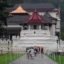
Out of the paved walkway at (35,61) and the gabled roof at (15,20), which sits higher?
the gabled roof at (15,20)

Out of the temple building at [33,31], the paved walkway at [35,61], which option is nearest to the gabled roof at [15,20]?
the temple building at [33,31]

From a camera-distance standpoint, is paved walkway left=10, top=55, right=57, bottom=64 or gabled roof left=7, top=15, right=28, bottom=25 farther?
gabled roof left=7, top=15, right=28, bottom=25

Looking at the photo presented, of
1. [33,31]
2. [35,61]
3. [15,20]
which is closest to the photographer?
[35,61]

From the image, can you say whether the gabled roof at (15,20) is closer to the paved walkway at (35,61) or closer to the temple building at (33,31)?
the temple building at (33,31)

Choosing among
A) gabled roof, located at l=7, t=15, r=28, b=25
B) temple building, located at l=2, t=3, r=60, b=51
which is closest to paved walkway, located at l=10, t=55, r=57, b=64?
temple building, located at l=2, t=3, r=60, b=51

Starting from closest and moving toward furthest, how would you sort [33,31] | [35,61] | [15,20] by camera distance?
1. [35,61]
2. [33,31]
3. [15,20]

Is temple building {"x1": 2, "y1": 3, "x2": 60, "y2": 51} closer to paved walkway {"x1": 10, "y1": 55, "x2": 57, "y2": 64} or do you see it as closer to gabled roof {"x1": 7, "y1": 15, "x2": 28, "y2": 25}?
gabled roof {"x1": 7, "y1": 15, "x2": 28, "y2": 25}

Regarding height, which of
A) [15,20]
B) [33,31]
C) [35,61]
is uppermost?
[15,20]

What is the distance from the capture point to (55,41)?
22516 millimetres

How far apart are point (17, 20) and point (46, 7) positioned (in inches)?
226

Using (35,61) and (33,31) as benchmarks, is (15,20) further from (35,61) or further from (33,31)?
(35,61)

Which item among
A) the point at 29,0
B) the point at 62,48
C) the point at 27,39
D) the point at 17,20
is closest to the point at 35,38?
the point at 27,39

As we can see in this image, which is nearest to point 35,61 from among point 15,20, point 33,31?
point 33,31

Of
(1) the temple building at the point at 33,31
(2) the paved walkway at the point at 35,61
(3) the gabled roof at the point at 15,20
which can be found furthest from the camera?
(3) the gabled roof at the point at 15,20
